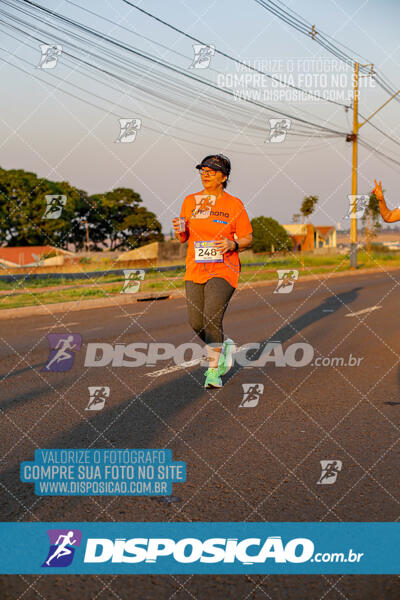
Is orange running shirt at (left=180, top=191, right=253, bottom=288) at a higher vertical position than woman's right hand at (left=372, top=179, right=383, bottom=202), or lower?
lower

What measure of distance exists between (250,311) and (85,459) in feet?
32.6

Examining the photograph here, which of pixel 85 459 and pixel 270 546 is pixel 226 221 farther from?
pixel 270 546

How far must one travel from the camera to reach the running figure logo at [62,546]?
2801 millimetres

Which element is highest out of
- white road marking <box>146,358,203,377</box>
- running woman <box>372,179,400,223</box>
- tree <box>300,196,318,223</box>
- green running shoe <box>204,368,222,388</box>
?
tree <box>300,196,318,223</box>

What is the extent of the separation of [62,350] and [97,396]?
115 inches

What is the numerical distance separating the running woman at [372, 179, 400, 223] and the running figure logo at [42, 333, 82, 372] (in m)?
3.87

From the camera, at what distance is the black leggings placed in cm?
604

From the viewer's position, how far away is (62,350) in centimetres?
859

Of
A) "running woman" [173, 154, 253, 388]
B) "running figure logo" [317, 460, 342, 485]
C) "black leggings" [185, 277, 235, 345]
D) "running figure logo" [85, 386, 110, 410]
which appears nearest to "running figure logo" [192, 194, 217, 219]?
"running woman" [173, 154, 253, 388]

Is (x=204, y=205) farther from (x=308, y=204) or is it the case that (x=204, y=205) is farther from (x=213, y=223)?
(x=308, y=204)

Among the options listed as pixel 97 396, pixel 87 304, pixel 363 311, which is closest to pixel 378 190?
→ pixel 97 396

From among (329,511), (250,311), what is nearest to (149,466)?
(329,511)

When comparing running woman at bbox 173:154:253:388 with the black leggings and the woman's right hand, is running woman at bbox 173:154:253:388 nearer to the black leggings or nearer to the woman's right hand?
the black leggings

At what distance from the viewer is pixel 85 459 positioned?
402cm
